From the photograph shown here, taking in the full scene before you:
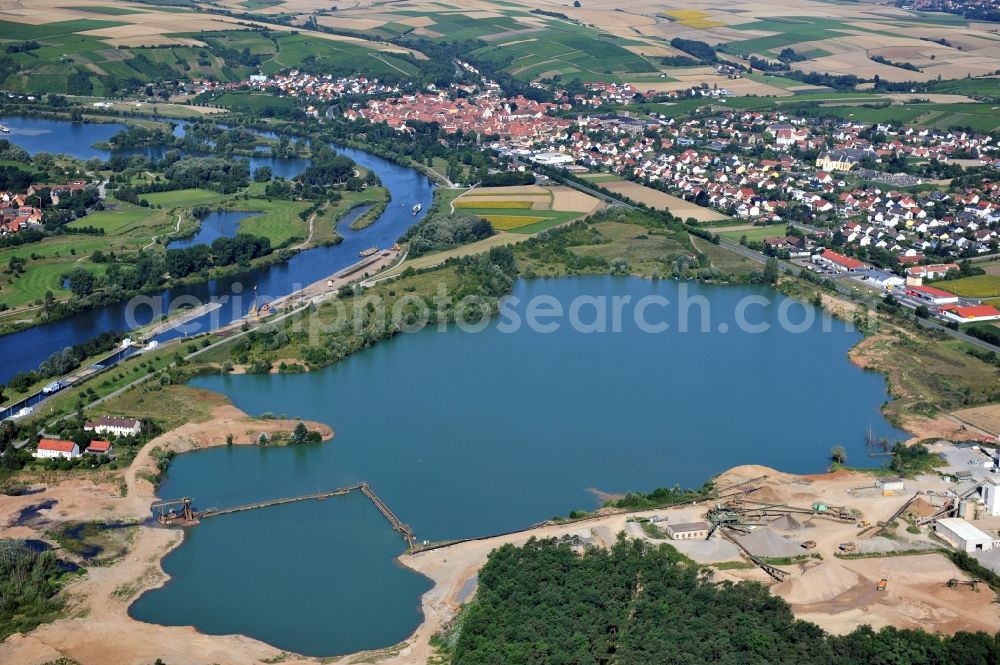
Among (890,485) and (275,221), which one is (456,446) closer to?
(890,485)

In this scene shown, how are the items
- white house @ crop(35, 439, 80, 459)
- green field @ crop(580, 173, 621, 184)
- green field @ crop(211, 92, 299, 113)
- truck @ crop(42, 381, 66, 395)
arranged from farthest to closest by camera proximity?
green field @ crop(211, 92, 299, 113)
green field @ crop(580, 173, 621, 184)
truck @ crop(42, 381, 66, 395)
white house @ crop(35, 439, 80, 459)

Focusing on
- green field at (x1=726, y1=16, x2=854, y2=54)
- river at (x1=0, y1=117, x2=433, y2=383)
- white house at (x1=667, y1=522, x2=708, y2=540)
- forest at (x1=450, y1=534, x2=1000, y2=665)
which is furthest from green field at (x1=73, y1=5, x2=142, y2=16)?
forest at (x1=450, y1=534, x2=1000, y2=665)

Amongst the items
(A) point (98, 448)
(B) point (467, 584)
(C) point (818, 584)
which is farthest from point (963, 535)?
(A) point (98, 448)

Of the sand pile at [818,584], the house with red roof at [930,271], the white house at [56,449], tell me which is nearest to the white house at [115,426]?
the white house at [56,449]

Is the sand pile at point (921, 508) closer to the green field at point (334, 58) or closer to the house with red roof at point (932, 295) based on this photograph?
the house with red roof at point (932, 295)

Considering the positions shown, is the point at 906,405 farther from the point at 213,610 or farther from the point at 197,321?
the point at 197,321

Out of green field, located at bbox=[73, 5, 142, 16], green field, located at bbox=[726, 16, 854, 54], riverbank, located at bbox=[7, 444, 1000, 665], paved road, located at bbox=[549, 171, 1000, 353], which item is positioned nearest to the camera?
riverbank, located at bbox=[7, 444, 1000, 665]

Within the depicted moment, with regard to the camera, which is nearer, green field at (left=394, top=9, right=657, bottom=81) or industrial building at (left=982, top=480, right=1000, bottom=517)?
industrial building at (left=982, top=480, right=1000, bottom=517)

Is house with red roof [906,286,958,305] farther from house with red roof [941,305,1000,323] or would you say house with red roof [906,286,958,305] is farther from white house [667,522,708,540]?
white house [667,522,708,540]
